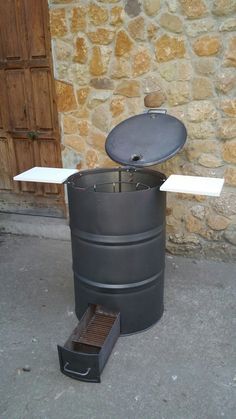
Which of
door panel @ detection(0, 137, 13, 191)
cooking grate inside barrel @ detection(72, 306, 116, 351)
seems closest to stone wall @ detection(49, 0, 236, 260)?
door panel @ detection(0, 137, 13, 191)

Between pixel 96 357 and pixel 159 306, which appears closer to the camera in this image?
pixel 96 357

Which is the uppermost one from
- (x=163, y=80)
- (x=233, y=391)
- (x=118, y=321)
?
(x=163, y=80)

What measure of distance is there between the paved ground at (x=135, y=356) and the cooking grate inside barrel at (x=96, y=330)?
0.13 metres

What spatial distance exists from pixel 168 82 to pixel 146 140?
0.69 meters

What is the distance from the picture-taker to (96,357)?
6.08 ft

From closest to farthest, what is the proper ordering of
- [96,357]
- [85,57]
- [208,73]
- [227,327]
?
1. [96,357]
2. [227,327]
3. [208,73]
4. [85,57]

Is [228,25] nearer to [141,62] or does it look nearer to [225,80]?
[225,80]

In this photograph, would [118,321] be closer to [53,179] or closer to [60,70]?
[53,179]

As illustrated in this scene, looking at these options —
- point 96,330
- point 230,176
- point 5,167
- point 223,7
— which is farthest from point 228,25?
point 5,167

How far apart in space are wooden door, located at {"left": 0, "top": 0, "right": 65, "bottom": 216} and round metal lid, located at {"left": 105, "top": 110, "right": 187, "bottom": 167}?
1091 millimetres

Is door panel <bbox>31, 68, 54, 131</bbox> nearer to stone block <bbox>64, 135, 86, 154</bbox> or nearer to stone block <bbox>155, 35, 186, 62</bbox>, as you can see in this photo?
stone block <bbox>64, 135, 86, 154</bbox>

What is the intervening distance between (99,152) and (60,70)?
778 millimetres

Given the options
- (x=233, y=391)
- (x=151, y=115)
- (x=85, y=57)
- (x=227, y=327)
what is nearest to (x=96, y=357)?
(x=233, y=391)

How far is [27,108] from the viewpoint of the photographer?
11.8 feet
